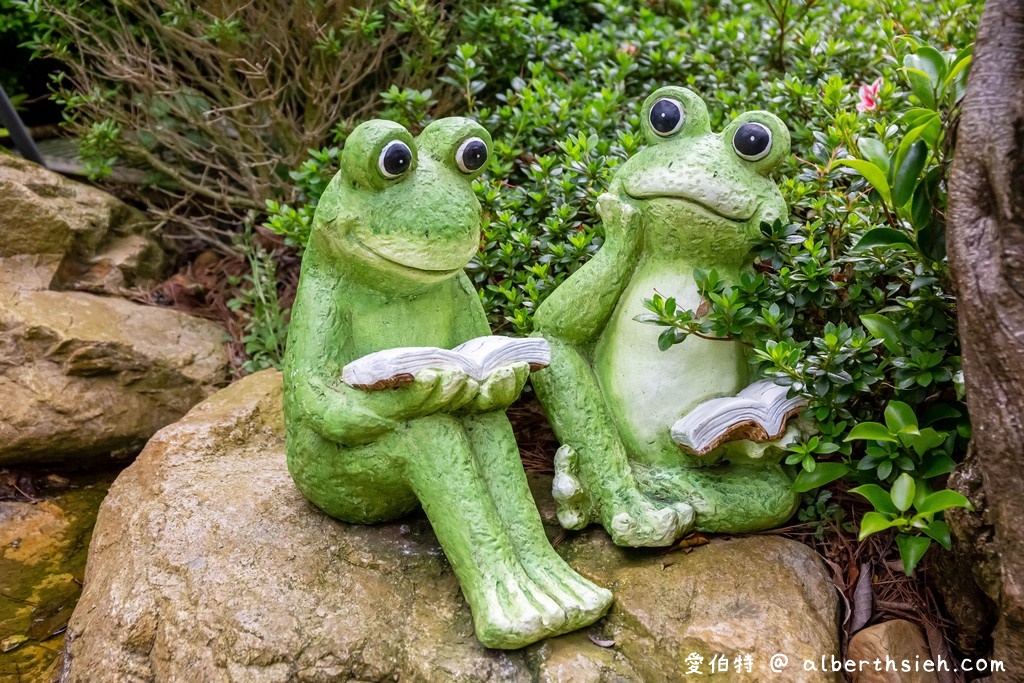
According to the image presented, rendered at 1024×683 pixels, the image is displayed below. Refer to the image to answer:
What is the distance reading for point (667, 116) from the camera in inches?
83.5

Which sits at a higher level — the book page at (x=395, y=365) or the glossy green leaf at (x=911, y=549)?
the book page at (x=395, y=365)

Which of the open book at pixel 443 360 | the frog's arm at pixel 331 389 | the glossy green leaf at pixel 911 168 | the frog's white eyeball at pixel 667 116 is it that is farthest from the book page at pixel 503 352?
the glossy green leaf at pixel 911 168

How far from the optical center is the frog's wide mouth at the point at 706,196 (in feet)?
6.73

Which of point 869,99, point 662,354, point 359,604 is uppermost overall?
point 869,99

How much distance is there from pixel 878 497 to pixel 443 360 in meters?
0.99

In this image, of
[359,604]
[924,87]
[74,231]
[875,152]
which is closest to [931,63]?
[924,87]

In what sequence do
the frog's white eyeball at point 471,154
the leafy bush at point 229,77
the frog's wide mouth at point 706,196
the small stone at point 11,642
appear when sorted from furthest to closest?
the leafy bush at point 229,77 < the small stone at point 11,642 < the frog's wide mouth at point 706,196 < the frog's white eyeball at point 471,154

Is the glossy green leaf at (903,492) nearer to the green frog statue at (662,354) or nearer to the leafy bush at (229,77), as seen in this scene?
the green frog statue at (662,354)

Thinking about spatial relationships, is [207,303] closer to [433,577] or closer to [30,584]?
[30,584]

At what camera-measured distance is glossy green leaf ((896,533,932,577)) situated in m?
1.80

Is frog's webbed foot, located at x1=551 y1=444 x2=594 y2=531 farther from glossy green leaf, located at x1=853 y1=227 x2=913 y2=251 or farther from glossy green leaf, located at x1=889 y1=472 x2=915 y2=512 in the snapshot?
glossy green leaf, located at x1=853 y1=227 x2=913 y2=251

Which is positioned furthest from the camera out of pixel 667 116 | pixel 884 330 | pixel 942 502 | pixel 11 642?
pixel 11 642

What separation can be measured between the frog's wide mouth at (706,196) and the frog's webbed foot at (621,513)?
2.18 feet

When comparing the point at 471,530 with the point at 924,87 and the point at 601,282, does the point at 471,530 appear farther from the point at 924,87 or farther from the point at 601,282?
the point at 924,87
